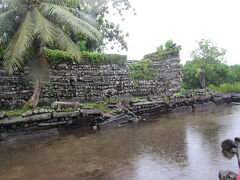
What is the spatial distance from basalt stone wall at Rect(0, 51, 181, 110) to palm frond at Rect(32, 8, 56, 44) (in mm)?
2730

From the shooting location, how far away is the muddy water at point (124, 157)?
3759 millimetres

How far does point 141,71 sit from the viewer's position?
49.5 ft

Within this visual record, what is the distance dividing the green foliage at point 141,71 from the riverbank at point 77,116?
2759mm

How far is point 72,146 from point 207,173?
396 centimetres

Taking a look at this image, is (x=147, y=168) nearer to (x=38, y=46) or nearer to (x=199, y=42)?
(x=38, y=46)

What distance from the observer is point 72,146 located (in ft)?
20.0

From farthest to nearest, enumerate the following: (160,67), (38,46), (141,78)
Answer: (160,67) → (141,78) → (38,46)

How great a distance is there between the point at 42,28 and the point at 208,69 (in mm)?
20038

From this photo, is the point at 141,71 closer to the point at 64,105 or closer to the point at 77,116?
the point at 77,116

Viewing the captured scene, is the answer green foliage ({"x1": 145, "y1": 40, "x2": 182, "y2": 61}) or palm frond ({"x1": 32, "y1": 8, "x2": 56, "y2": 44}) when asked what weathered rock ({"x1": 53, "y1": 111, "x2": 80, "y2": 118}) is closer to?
palm frond ({"x1": 32, "y1": 8, "x2": 56, "y2": 44})

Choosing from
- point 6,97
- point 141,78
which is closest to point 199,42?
point 141,78

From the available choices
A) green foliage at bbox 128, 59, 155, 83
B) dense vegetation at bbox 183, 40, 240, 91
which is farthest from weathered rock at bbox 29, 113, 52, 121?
dense vegetation at bbox 183, 40, 240, 91

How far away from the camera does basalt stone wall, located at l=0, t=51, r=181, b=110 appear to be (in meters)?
9.47

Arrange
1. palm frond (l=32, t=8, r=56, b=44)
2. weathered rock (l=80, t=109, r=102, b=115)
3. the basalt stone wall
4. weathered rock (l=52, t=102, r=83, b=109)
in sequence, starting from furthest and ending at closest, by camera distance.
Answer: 1. the basalt stone wall
2. weathered rock (l=80, t=109, r=102, b=115)
3. weathered rock (l=52, t=102, r=83, b=109)
4. palm frond (l=32, t=8, r=56, b=44)
